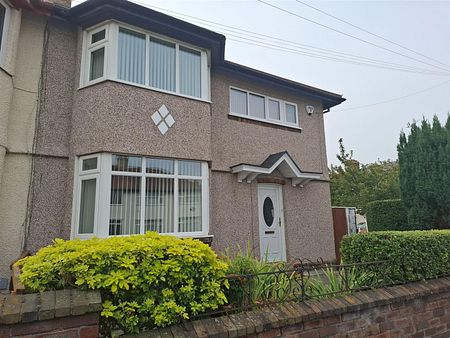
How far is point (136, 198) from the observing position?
6953 millimetres

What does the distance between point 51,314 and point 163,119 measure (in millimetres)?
5569

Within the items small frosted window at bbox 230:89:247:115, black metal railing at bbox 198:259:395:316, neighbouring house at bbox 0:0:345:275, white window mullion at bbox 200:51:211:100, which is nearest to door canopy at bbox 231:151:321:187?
neighbouring house at bbox 0:0:345:275

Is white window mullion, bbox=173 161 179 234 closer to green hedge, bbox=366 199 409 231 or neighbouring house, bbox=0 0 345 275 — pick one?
neighbouring house, bbox=0 0 345 275

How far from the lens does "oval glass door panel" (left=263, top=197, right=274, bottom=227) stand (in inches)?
384

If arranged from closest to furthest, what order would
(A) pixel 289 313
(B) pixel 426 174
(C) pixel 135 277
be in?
(C) pixel 135 277 < (A) pixel 289 313 < (B) pixel 426 174

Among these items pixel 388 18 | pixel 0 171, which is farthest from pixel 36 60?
pixel 388 18

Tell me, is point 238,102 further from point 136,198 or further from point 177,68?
point 136,198

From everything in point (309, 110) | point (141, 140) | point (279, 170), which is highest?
point (309, 110)

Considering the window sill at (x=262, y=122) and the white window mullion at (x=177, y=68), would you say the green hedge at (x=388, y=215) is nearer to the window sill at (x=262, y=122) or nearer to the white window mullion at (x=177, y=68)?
the window sill at (x=262, y=122)

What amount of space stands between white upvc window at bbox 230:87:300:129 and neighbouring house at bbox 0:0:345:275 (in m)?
Answer: 0.62

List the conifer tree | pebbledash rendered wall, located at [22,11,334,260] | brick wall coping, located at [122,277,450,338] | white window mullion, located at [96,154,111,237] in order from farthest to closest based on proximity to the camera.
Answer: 1. the conifer tree
2. pebbledash rendered wall, located at [22,11,334,260]
3. white window mullion, located at [96,154,111,237]
4. brick wall coping, located at [122,277,450,338]

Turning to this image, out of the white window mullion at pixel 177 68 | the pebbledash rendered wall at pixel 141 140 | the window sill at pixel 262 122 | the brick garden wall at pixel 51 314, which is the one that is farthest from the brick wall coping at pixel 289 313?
the window sill at pixel 262 122

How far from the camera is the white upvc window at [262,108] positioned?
9984mm

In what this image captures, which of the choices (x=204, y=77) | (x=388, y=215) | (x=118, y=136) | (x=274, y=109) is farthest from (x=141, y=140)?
(x=388, y=215)
